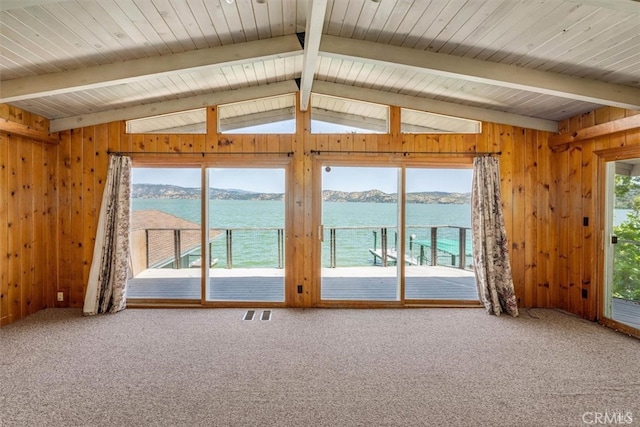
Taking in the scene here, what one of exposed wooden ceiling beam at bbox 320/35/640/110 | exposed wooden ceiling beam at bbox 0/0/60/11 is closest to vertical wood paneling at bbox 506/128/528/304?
exposed wooden ceiling beam at bbox 320/35/640/110

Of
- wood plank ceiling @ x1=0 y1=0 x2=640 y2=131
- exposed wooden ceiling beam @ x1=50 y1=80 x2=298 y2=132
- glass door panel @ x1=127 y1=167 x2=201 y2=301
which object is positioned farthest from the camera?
glass door panel @ x1=127 y1=167 x2=201 y2=301

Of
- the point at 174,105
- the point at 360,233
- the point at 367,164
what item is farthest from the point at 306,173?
the point at 174,105

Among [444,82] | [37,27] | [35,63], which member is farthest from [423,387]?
[35,63]

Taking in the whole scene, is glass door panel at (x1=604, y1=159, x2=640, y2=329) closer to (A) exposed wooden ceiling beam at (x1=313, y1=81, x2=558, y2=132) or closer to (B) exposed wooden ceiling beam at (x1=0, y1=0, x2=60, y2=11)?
(A) exposed wooden ceiling beam at (x1=313, y1=81, x2=558, y2=132)

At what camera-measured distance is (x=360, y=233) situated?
551 centimetres

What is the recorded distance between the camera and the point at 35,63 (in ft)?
9.20

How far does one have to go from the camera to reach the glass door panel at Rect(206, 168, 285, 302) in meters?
4.35

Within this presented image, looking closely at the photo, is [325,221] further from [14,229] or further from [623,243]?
[14,229]

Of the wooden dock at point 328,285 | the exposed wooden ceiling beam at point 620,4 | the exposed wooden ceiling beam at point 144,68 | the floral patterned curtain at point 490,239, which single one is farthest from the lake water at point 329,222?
the exposed wooden ceiling beam at point 620,4

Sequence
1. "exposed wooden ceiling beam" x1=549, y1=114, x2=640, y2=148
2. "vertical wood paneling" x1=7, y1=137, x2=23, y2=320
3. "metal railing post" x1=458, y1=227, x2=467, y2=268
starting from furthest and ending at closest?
1. "metal railing post" x1=458, y1=227, x2=467, y2=268
2. "vertical wood paneling" x1=7, y1=137, x2=23, y2=320
3. "exposed wooden ceiling beam" x1=549, y1=114, x2=640, y2=148

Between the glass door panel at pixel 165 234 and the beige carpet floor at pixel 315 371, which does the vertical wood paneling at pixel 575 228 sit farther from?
the glass door panel at pixel 165 234

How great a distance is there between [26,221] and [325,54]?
403 centimetres

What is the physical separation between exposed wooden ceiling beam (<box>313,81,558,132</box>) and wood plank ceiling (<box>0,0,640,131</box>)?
0.01 metres

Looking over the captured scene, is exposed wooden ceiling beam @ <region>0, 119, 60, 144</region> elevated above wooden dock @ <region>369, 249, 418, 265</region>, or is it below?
above
